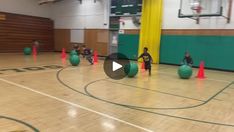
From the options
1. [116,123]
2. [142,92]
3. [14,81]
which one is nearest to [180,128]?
[116,123]

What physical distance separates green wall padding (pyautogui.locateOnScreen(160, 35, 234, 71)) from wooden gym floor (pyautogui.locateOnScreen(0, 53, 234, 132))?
5382 millimetres

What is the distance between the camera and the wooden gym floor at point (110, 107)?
390 centimetres

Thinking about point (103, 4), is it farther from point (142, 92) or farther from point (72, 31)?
point (142, 92)

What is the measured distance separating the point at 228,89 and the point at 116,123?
203 inches

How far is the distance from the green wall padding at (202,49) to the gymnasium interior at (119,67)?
2.2 inches

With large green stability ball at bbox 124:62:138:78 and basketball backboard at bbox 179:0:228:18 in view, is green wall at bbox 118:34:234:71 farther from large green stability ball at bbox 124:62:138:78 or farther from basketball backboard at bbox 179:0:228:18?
large green stability ball at bbox 124:62:138:78

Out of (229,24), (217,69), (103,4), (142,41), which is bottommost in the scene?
(217,69)

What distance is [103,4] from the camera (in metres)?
18.0

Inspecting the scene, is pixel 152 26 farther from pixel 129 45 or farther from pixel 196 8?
pixel 196 8

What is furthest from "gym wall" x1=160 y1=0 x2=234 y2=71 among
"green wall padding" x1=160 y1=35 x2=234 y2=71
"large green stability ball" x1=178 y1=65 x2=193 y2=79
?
"large green stability ball" x1=178 y1=65 x2=193 y2=79

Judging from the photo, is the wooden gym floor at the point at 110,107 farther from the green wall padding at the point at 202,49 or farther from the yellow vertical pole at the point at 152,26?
the yellow vertical pole at the point at 152,26

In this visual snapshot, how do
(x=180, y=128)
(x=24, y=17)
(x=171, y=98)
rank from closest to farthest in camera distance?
(x=180, y=128)
(x=171, y=98)
(x=24, y=17)

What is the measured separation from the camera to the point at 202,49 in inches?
518

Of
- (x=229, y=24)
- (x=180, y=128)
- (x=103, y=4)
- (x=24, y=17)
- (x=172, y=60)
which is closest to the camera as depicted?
(x=180, y=128)
